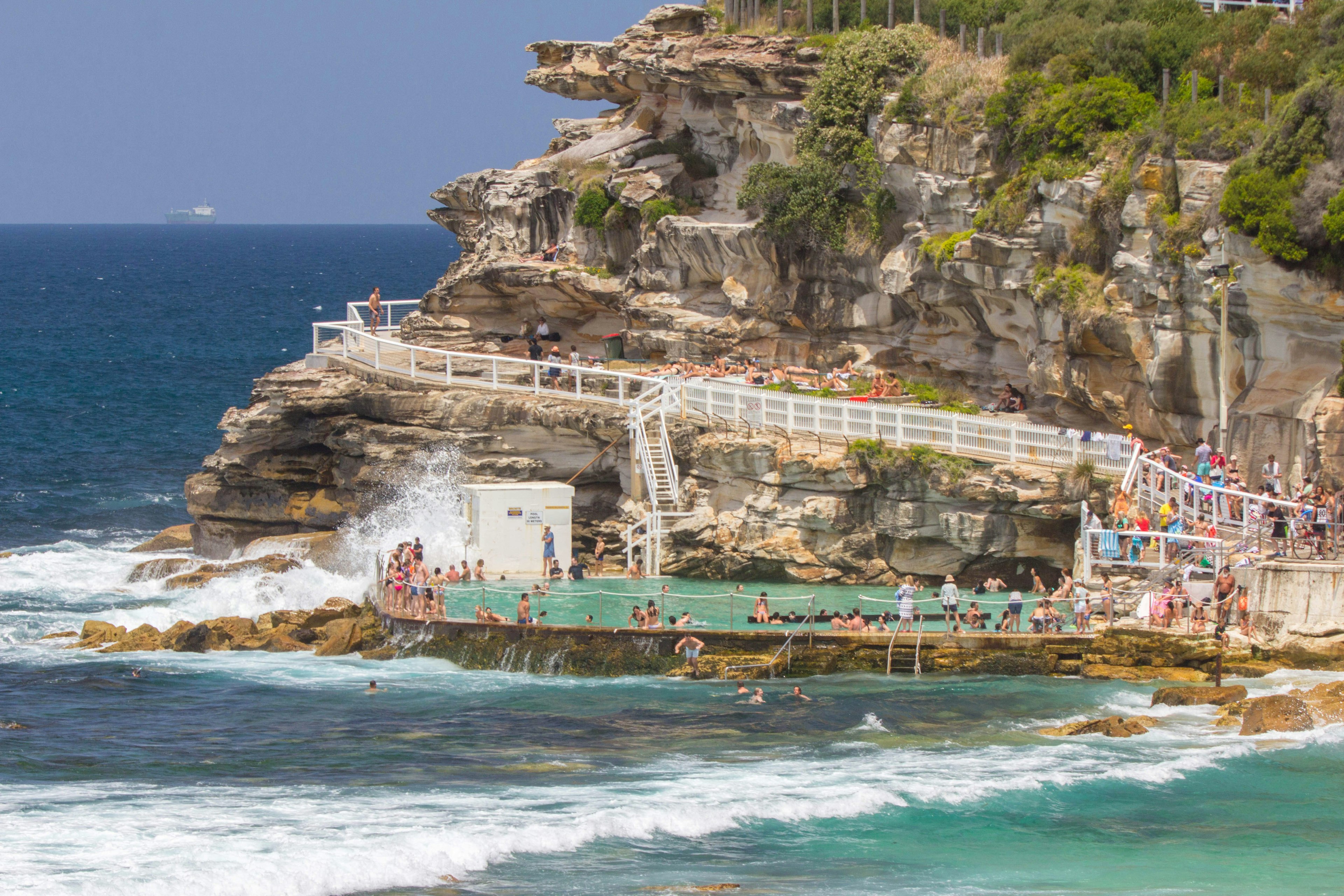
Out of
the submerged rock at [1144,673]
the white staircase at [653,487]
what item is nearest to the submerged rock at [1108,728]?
the submerged rock at [1144,673]

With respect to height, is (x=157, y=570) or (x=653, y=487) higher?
(x=653, y=487)

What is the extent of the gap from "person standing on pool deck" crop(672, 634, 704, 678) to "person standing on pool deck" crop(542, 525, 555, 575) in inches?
229

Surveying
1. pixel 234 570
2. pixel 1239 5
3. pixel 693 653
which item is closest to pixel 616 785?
pixel 693 653

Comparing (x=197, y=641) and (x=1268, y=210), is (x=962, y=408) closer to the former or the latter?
(x=1268, y=210)

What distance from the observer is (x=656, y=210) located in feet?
136

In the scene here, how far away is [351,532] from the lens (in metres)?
35.7

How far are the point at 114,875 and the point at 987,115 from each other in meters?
24.2

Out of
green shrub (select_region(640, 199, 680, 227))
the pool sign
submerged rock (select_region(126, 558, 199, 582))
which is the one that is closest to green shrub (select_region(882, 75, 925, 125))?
the pool sign

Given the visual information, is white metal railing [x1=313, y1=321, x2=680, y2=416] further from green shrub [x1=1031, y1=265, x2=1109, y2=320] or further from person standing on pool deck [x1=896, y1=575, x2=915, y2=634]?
person standing on pool deck [x1=896, y1=575, x2=915, y2=634]

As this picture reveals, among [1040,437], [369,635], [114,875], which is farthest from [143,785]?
[1040,437]

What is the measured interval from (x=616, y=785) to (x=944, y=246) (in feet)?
57.1

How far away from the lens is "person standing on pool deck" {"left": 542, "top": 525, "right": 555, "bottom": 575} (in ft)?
102

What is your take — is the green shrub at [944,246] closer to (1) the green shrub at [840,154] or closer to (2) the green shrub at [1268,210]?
(1) the green shrub at [840,154]

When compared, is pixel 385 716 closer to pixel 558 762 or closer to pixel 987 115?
pixel 558 762
